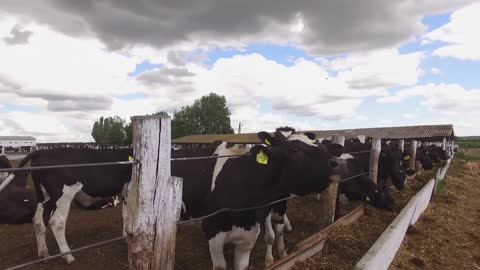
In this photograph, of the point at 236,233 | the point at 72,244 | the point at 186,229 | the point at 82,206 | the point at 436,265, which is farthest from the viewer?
the point at 82,206

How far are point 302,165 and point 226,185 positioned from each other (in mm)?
947

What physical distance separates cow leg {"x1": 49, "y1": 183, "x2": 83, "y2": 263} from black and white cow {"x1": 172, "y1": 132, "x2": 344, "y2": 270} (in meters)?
2.15

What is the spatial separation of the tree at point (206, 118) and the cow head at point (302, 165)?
209ft

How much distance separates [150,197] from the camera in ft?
6.94

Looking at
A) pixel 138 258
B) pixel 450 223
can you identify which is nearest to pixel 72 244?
pixel 138 258

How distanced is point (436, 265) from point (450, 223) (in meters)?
2.61

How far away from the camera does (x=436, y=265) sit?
187 inches

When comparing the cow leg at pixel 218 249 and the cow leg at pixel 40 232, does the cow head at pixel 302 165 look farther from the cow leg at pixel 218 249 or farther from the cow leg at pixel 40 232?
the cow leg at pixel 40 232

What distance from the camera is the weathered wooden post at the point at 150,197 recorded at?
209cm

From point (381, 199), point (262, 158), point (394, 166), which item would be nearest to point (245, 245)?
point (262, 158)

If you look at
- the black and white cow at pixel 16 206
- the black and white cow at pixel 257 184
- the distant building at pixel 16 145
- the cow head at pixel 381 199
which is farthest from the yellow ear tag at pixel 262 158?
the distant building at pixel 16 145

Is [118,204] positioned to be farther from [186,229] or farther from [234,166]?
[234,166]

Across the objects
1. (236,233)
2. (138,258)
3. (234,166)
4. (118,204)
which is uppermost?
(234,166)

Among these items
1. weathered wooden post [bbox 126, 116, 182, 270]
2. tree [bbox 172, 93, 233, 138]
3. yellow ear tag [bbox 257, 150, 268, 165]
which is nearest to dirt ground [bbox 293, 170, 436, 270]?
yellow ear tag [bbox 257, 150, 268, 165]
